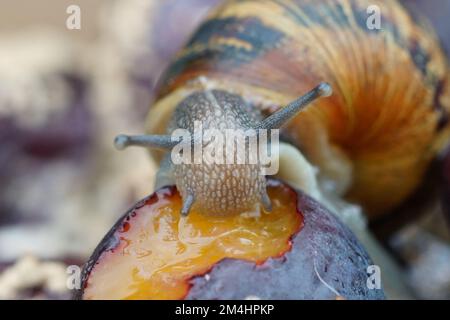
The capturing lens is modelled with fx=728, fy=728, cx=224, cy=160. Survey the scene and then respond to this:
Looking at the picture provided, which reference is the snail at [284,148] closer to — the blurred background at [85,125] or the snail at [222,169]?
the snail at [222,169]

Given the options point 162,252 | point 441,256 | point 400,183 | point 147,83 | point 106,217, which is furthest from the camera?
point 147,83

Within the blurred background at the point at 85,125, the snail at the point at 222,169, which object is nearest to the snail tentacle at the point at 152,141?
the snail at the point at 222,169

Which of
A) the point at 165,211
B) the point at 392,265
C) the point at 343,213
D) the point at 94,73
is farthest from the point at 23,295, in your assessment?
the point at 94,73

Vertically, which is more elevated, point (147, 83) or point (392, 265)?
point (147, 83)

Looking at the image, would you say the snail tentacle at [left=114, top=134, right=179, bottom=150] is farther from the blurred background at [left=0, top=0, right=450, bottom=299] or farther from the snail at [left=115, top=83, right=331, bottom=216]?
the blurred background at [left=0, top=0, right=450, bottom=299]

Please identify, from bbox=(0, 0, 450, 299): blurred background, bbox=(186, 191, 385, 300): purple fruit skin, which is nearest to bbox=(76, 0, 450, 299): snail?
bbox=(186, 191, 385, 300): purple fruit skin

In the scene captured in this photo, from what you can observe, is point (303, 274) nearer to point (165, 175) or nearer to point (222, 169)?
point (222, 169)

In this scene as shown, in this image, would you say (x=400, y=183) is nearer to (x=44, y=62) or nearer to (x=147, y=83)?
(x=147, y=83)
